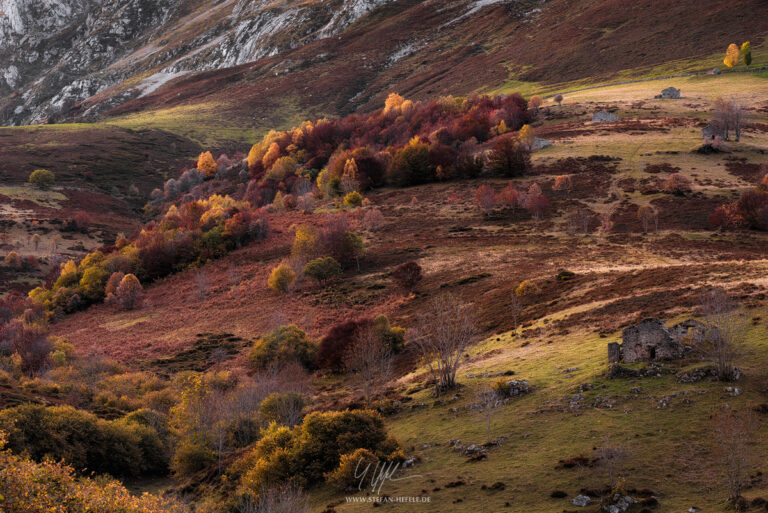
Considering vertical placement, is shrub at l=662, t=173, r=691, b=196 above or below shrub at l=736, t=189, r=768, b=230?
above

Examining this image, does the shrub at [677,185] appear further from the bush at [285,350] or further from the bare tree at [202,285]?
the bare tree at [202,285]

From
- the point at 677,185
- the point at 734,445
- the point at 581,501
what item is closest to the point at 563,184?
the point at 677,185

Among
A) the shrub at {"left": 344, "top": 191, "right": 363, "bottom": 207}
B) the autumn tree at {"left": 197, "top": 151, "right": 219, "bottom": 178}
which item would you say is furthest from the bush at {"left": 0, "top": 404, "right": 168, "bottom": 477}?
the autumn tree at {"left": 197, "top": 151, "right": 219, "bottom": 178}

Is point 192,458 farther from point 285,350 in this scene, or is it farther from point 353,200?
point 353,200

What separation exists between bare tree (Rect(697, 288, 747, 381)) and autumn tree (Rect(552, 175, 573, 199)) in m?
66.1

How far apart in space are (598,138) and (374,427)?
10274cm

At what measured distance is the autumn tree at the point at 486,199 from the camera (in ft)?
330

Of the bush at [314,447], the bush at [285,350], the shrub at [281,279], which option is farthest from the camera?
the shrub at [281,279]

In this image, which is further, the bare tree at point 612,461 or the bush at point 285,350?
the bush at point 285,350

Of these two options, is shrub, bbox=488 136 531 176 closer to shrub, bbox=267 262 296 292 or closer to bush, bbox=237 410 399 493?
shrub, bbox=267 262 296 292

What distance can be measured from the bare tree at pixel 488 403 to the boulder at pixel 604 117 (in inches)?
4301

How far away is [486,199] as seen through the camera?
101 metres

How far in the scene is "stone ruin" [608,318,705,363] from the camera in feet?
109

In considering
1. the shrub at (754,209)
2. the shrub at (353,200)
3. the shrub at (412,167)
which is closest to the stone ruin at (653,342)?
the shrub at (754,209)
